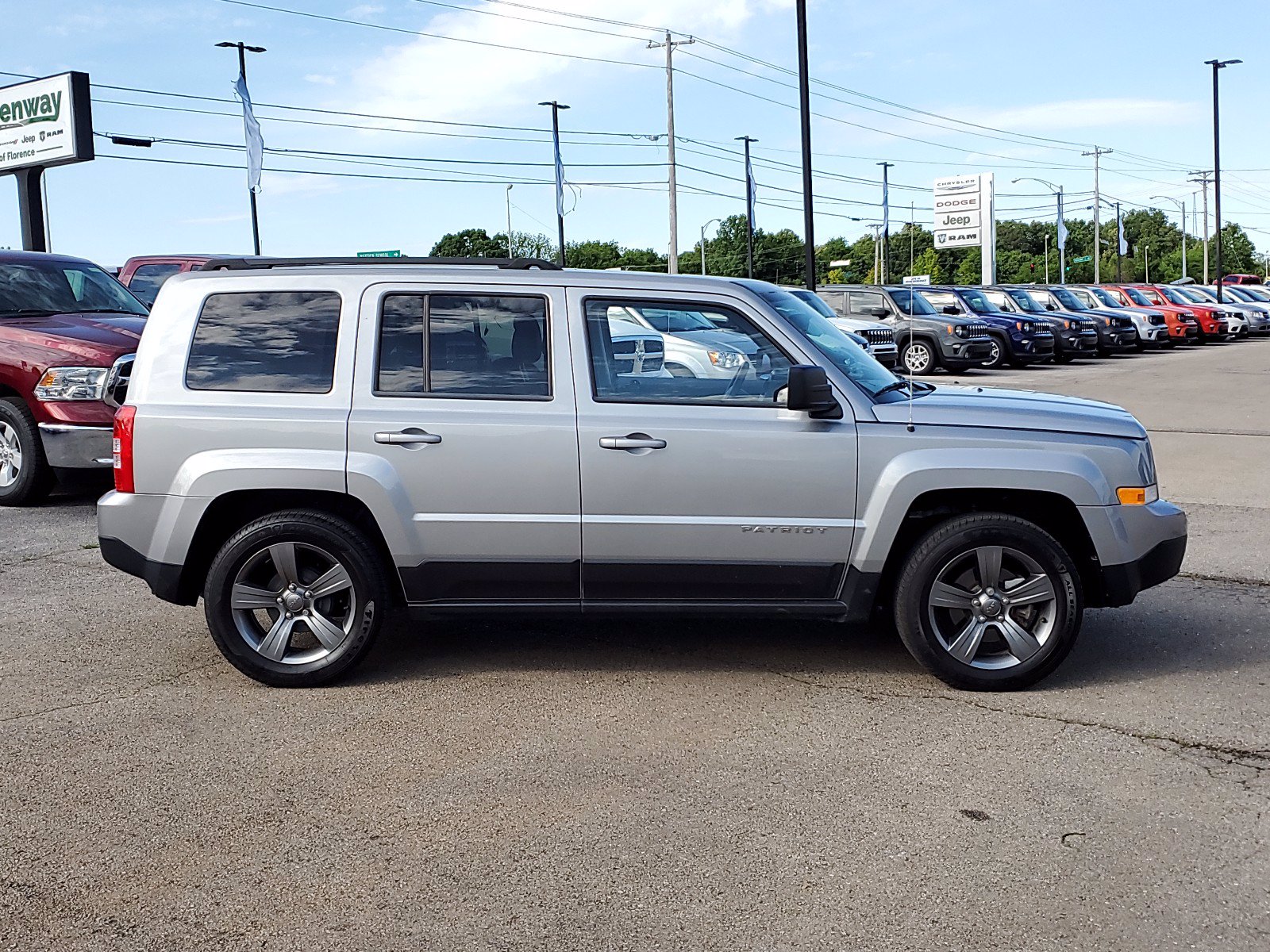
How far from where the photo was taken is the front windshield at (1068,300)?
33.1 meters

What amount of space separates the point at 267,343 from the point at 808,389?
2.33 m

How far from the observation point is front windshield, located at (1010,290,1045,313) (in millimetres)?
30297

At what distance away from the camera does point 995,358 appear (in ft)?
84.8

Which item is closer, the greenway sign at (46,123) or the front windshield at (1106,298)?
the greenway sign at (46,123)

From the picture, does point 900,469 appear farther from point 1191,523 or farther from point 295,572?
point 1191,523

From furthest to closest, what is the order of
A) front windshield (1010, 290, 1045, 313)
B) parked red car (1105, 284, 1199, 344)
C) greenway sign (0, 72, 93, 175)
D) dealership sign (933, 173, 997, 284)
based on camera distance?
1. dealership sign (933, 173, 997, 284)
2. parked red car (1105, 284, 1199, 344)
3. front windshield (1010, 290, 1045, 313)
4. greenway sign (0, 72, 93, 175)

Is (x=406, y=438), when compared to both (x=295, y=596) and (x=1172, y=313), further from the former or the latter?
(x=1172, y=313)

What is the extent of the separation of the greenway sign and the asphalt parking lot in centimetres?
2526

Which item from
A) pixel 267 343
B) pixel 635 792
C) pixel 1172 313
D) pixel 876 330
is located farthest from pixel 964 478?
pixel 1172 313

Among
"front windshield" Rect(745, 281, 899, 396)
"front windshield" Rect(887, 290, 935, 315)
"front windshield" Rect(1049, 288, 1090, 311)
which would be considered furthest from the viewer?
"front windshield" Rect(1049, 288, 1090, 311)

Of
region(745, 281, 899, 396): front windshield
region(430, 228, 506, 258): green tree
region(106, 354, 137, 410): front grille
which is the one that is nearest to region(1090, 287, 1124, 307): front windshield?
region(106, 354, 137, 410): front grille

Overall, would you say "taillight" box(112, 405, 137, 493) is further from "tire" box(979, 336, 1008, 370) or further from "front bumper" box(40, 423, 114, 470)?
"tire" box(979, 336, 1008, 370)

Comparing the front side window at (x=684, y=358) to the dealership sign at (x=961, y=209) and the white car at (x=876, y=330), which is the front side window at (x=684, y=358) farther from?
the dealership sign at (x=961, y=209)

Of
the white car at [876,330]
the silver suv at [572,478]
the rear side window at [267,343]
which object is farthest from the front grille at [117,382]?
Answer: the white car at [876,330]
